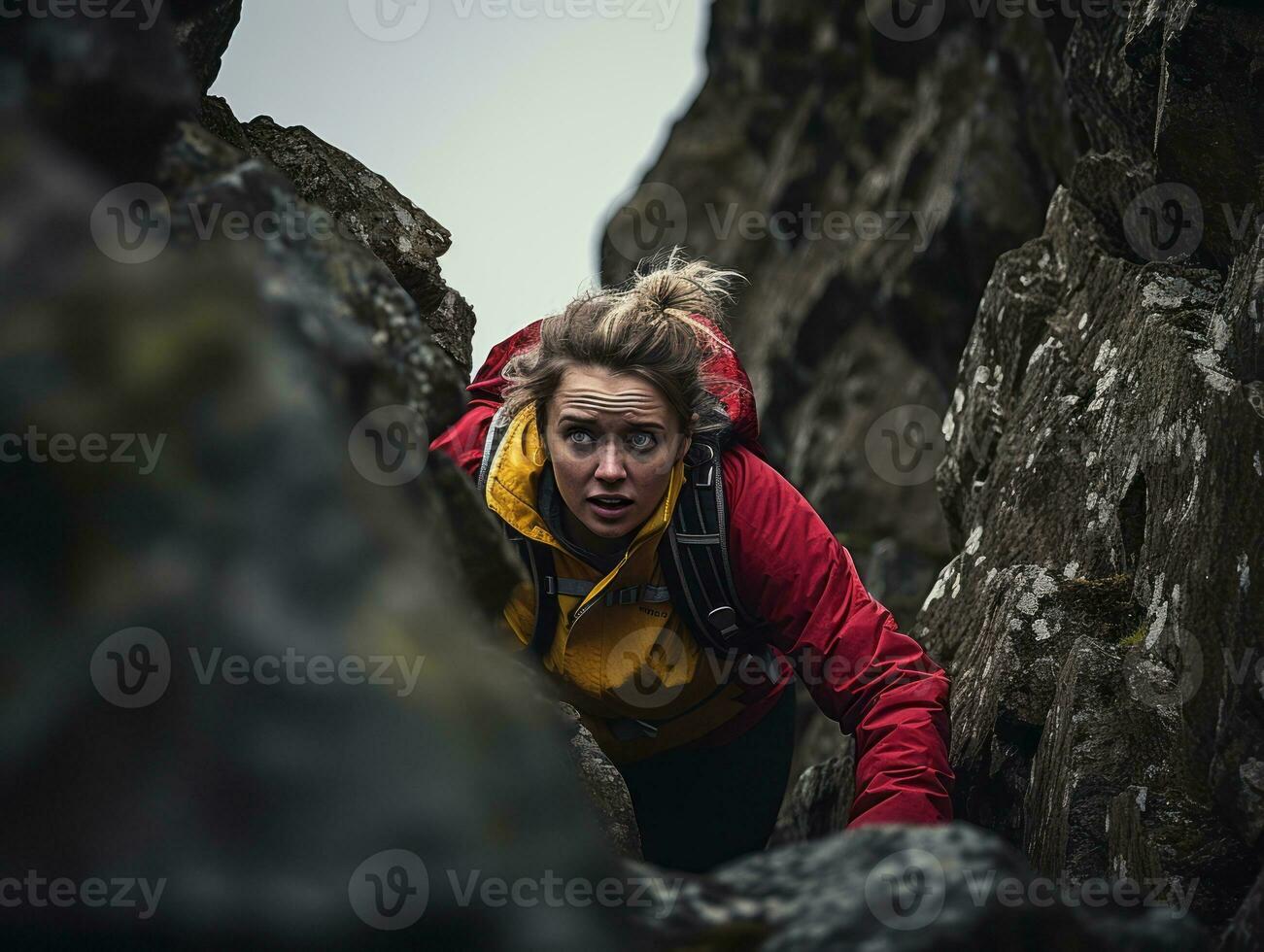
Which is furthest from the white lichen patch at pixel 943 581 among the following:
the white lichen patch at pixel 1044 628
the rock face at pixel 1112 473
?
the white lichen patch at pixel 1044 628

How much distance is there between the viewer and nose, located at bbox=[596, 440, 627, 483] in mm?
7004

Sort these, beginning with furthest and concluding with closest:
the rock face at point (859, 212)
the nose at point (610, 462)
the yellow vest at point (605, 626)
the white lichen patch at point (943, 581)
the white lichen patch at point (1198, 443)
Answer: the rock face at point (859, 212) < the white lichen patch at point (943, 581) < the yellow vest at point (605, 626) < the nose at point (610, 462) < the white lichen patch at point (1198, 443)

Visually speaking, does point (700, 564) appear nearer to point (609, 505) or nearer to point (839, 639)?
point (609, 505)

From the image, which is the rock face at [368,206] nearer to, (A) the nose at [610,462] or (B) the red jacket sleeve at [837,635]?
(A) the nose at [610,462]

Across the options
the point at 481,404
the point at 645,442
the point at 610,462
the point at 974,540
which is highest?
the point at 481,404

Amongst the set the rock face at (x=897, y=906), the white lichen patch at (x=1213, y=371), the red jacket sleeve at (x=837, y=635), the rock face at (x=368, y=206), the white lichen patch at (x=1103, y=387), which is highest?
the rock face at (x=368, y=206)

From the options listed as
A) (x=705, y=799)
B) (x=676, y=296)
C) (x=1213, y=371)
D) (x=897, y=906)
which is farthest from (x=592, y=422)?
(x=897, y=906)

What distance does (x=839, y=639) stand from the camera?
22.1ft

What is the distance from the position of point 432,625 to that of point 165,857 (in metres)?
0.92

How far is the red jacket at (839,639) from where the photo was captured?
247 inches

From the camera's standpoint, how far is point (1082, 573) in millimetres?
7559

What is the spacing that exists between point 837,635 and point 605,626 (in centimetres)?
151

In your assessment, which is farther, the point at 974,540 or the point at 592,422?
the point at 974,540

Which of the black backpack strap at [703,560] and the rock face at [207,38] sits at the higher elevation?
the rock face at [207,38]
